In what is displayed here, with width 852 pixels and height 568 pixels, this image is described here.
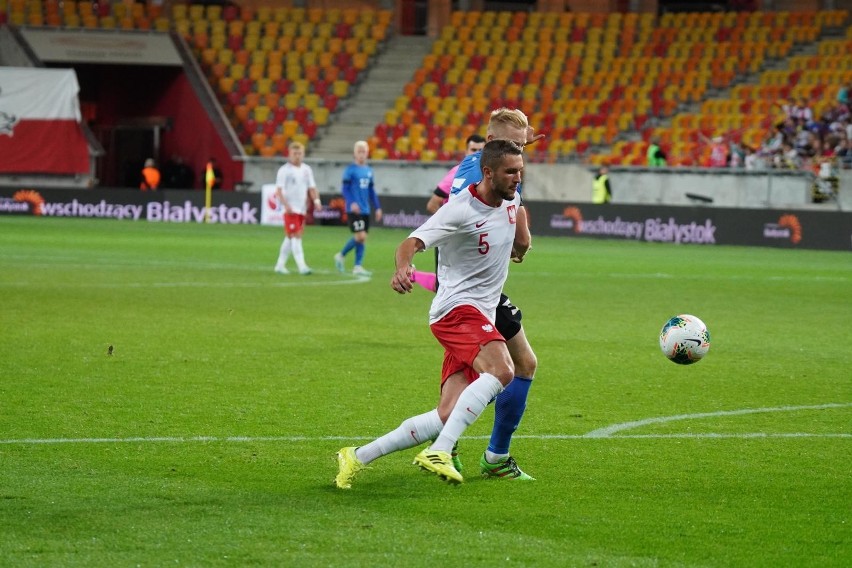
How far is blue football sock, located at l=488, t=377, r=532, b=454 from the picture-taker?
22.9ft

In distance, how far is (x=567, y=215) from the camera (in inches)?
1334

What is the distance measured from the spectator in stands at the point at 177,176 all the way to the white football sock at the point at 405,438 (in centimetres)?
3827

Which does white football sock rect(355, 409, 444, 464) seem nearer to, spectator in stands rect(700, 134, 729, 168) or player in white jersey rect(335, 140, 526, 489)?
player in white jersey rect(335, 140, 526, 489)

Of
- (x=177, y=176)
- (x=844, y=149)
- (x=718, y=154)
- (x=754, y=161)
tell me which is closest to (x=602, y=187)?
(x=718, y=154)

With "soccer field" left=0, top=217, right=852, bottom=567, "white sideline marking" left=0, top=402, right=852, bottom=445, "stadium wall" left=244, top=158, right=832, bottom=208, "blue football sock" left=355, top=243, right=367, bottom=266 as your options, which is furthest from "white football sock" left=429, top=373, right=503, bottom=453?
"stadium wall" left=244, top=158, right=832, bottom=208

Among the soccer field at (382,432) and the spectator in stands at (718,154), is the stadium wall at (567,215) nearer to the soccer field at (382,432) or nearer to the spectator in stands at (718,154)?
the spectator in stands at (718,154)

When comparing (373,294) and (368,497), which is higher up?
(368,497)

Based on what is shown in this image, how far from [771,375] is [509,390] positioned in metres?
4.77

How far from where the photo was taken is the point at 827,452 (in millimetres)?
7809

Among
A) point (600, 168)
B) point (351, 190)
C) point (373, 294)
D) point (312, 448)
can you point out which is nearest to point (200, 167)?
point (600, 168)

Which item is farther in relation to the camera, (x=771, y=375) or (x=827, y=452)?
(x=771, y=375)

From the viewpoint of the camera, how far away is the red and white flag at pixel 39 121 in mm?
40875

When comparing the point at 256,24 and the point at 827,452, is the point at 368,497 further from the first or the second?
the point at 256,24

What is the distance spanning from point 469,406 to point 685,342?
2119 mm
